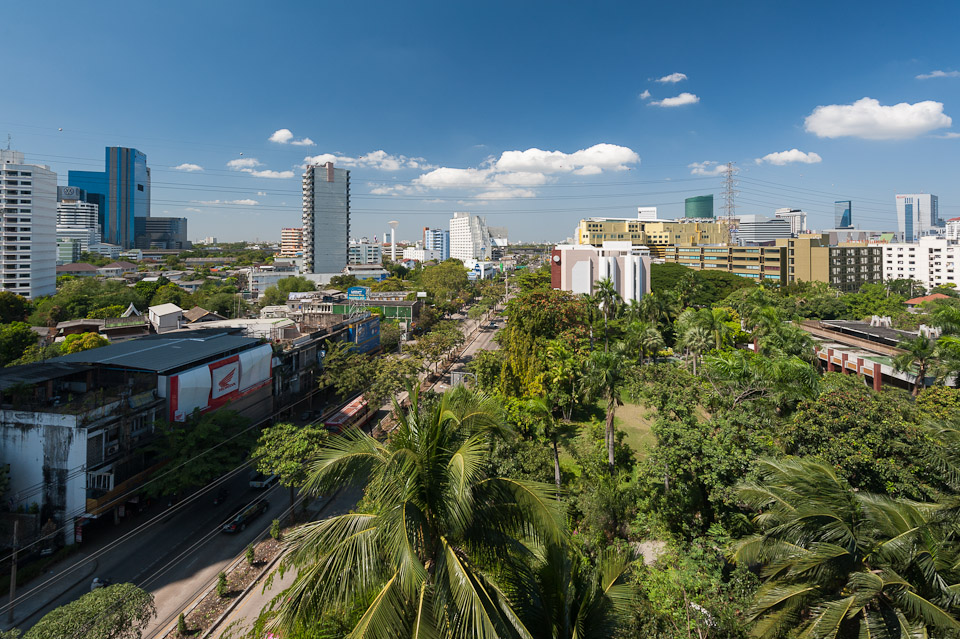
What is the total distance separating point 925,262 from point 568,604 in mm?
129815

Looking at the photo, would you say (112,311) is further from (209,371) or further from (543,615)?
(543,615)

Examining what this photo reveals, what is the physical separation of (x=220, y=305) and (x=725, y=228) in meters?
135

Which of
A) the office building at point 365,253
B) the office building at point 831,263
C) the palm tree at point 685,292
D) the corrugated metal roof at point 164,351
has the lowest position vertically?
the corrugated metal roof at point 164,351

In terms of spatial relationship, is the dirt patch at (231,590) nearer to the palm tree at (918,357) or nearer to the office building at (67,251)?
the palm tree at (918,357)

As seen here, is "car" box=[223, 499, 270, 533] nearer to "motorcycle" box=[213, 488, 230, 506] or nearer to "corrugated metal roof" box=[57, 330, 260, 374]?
"motorcycle" box=[213, 488, 230, 506]

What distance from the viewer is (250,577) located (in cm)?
1694

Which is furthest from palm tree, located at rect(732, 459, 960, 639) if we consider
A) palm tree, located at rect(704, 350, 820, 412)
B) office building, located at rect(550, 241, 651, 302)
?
office building, located at rect(550, 241, 651, 302)

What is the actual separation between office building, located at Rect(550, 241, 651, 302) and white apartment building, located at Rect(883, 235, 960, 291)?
74.1 metres

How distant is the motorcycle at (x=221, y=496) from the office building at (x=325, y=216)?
9799 centimetres

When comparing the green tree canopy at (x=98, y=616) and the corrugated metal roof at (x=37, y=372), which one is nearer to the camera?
the green tree canopy at (x=98, y=616)

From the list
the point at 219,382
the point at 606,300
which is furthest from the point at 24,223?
the point at 606,300

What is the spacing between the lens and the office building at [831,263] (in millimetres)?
86375

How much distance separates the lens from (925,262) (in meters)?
97.2

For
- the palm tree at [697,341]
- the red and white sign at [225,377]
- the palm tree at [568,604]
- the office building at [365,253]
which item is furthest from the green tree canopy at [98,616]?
the office building at [365,253]
